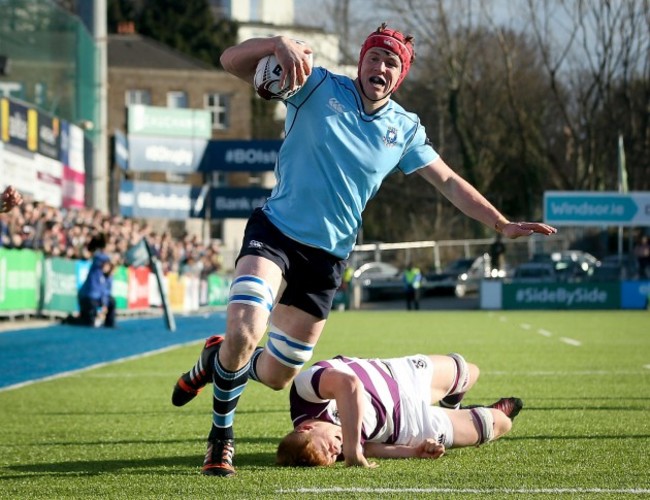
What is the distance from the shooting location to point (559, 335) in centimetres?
2225

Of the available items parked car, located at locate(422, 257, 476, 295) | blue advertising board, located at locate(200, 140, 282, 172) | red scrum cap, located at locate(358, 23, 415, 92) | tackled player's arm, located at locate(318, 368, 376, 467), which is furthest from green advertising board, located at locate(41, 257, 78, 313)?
parked car, located at locate(422, 257, 476, 295)

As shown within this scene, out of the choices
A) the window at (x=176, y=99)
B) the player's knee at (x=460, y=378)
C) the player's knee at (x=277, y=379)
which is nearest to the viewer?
the player's knee at (x=277, y=379)

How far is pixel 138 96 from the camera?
255 feet

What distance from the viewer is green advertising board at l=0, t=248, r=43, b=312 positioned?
2123cm

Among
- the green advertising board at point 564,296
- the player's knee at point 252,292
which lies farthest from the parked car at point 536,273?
the player's knee at point 252,292

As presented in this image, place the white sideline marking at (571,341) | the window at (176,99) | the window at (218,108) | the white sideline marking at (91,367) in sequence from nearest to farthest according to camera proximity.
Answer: the white sideline marking at (91,367)
the white sideline marking at (571,341)
the window at (176,99)
the window at (218,108)

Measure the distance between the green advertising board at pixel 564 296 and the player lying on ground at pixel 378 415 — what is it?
118 feet

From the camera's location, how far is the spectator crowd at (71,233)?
72.1 feet

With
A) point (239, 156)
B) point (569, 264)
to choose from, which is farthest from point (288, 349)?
point (569, 264)

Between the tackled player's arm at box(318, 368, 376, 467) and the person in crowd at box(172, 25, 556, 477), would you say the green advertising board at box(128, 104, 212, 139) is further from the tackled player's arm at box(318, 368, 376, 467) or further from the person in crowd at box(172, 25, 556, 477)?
the tackled player's arm at box(318, 368, 376, 467)

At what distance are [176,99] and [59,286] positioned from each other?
177 feet

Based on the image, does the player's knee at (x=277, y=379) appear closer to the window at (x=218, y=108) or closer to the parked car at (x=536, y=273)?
the parked car at (x=536, y=273)

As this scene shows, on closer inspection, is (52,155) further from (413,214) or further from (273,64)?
(413,214)

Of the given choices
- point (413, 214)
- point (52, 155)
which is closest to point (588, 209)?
point (413, 214)
